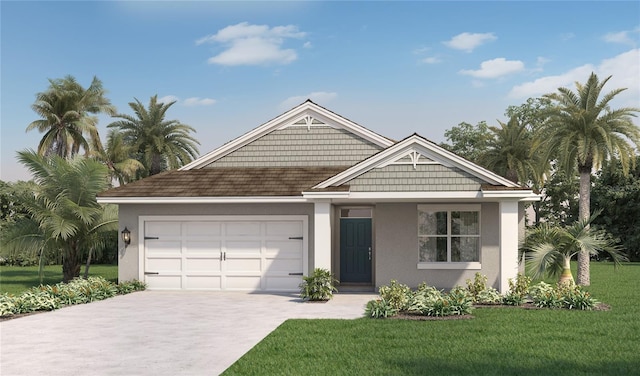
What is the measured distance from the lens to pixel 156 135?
135 feet

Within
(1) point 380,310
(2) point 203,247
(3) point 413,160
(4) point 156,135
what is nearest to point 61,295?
(2) point 203,247

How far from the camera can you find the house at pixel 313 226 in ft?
53.6

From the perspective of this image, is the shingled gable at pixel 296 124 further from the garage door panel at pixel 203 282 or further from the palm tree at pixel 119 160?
the palm tree at pixel 119 160

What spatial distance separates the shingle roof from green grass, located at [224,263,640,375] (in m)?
6.49

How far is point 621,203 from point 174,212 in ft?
110

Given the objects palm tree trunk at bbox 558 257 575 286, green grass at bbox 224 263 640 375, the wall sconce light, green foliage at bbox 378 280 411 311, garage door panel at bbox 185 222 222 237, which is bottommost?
green grass at bbox 224 263 640 375

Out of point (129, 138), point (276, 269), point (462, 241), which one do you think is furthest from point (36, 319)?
point (129, 138)

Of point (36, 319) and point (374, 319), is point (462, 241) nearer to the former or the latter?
point (374, 319)

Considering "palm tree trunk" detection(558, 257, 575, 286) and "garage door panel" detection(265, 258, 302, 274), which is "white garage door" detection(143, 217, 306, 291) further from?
"palm tree trunk" detection(558, 257, 575, 286)

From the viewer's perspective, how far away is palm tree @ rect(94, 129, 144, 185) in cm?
4075

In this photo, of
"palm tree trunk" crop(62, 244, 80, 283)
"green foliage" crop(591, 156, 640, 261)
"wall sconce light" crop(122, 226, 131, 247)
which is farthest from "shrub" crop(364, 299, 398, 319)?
"green foliage" crop(591, 156, 640, 261)

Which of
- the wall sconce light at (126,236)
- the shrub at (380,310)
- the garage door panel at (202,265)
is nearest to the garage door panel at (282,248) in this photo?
the garage door panel at (202,265)

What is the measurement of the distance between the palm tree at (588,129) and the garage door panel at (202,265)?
43.5 feet

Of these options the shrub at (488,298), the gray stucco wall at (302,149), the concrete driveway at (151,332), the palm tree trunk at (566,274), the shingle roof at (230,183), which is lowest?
the concrete driveway at (151,332)
